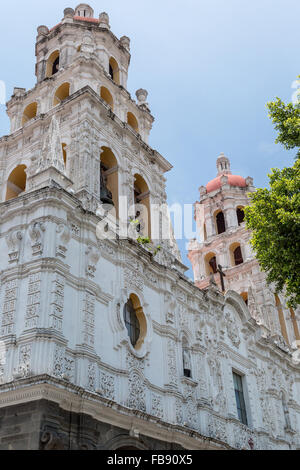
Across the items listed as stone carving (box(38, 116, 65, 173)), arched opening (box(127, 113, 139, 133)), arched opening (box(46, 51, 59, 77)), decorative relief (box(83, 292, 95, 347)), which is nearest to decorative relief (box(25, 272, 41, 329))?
decorative relief (box(83, 292, 95, 347))

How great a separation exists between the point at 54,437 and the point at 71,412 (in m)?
0.86

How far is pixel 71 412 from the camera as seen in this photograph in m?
11.1

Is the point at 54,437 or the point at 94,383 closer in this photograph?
the point at 54,437

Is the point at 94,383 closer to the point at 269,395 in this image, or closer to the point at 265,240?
the point at 265,240

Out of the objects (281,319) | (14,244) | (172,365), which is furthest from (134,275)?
(281,319)

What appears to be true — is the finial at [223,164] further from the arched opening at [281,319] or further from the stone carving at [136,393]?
the stone carving at [136,393]

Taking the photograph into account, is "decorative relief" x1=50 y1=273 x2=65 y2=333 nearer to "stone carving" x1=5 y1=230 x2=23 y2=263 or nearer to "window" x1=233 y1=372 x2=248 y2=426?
"stone carving" x1=5 y1=230 x2=23 y2=263

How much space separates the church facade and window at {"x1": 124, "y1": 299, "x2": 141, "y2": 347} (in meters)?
0.04

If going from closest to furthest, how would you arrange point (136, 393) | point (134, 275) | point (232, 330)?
point (136, 393)
point (134, 275)
point (232, 330)

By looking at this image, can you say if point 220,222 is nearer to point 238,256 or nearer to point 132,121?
point 238,256

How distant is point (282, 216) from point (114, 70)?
40.7 ft

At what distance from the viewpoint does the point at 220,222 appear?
109 ft

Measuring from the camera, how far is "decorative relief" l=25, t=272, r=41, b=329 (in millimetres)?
11609
